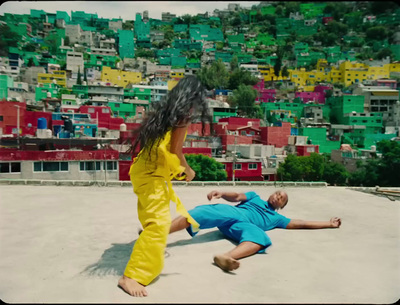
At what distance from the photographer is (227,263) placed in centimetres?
220

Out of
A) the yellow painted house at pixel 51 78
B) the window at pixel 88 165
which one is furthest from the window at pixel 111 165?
the yellow painted house at pixel 51 78

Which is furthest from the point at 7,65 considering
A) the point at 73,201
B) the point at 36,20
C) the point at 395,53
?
the point at 395,53

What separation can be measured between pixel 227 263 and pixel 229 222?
2.03ft

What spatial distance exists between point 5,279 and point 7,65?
2321 inches

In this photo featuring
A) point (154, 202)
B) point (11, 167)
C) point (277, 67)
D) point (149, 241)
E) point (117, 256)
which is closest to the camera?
point (149, 241)

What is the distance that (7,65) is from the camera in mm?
51844

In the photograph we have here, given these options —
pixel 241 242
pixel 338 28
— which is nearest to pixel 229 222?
pixel 241 242

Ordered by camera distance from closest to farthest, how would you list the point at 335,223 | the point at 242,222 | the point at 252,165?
the point at 242,222
the point at 335,223
the point at 252,165

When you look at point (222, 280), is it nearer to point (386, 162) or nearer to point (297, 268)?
point (297, 268)

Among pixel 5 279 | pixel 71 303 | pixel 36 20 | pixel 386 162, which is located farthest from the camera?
pixel 36 20

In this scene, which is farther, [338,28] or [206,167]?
[338,28]

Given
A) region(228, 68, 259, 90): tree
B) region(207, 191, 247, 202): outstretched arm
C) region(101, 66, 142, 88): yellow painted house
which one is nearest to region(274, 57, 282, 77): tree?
region(228, 68, 259, 90): tree

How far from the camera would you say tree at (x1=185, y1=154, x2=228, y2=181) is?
21578 millimetres

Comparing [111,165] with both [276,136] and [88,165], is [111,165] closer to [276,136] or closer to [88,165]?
[88,165]
